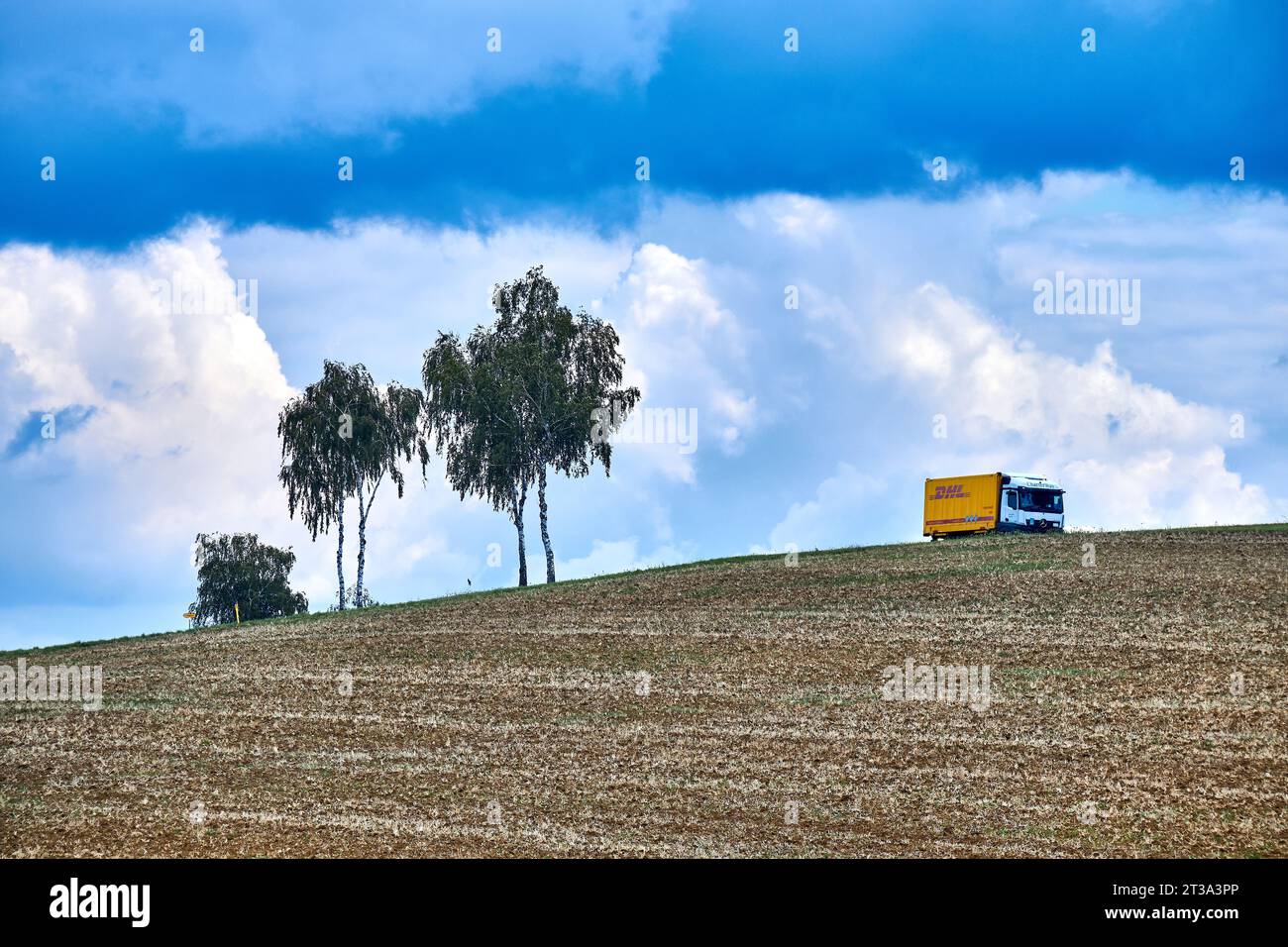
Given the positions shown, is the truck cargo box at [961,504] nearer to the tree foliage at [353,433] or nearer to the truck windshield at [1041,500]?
the truck windshield at [1041,500]

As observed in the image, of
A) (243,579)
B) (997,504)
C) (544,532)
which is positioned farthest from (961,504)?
(243,579)

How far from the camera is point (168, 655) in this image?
44594 millimetres

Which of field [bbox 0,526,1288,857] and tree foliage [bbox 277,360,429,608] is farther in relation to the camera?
tree foliage [bbox 277,360,429,608]

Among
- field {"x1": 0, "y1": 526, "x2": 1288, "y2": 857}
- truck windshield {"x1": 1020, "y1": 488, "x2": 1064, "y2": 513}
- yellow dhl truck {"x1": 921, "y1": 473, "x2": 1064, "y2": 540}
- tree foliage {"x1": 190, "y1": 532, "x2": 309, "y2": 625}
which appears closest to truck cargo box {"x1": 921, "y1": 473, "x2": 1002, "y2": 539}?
yellow dhl truck {"x1": 921, "y1": 473, "x2": 1064, "y2": 540}

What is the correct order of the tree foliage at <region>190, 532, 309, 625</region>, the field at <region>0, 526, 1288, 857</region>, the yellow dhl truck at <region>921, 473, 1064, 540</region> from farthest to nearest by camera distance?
the tree foliage at <region>190, 532, 309, 625</region> < the yellow dhl truck at <region>921, 473, 1064, 540</region> < the field at <region>0, 526, 1288, 857</region>

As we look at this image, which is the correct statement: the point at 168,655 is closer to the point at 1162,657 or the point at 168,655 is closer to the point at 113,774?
the point at 113,774

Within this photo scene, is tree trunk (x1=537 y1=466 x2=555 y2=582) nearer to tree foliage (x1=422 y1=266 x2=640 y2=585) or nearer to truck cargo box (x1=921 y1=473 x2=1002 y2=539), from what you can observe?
tree foliage (x1=422 y1=266 x2=640 y2=585)

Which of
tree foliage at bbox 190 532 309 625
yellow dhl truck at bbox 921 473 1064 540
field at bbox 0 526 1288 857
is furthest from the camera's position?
tree foliage at bbox 190 532 309 625

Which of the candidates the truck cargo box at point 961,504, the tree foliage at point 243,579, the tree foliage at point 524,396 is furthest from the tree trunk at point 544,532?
the tree foliage at point 243,579

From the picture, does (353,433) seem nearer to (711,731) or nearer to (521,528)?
(521,528)

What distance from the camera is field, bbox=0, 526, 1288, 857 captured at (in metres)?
21.9

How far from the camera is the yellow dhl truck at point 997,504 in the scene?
210 ft

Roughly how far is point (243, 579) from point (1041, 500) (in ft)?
223
